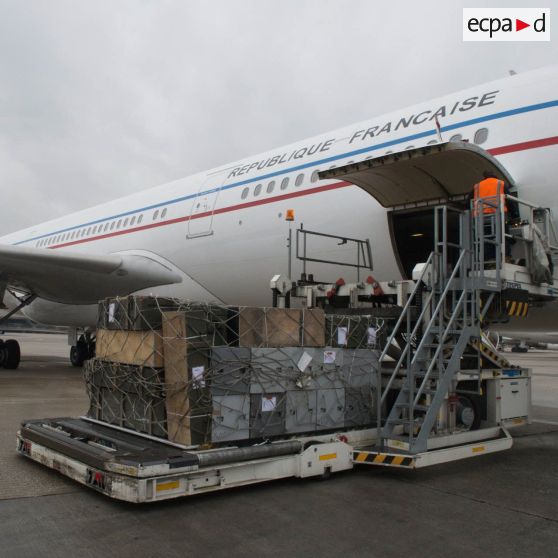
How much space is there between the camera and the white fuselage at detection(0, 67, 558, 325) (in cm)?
733

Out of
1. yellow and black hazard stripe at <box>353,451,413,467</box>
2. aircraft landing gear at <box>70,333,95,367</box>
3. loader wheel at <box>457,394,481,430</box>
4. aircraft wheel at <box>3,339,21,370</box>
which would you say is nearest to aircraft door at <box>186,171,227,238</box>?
loader wheel at <box>457,394,481,430</box>

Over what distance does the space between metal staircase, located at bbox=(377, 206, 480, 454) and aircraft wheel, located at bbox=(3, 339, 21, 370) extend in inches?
523

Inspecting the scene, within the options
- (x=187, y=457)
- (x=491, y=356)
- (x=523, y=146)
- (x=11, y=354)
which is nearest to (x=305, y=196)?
(x=523, y=146)

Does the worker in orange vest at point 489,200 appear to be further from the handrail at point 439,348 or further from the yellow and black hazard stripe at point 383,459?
the yellow and black hazard stripe at point 383,459

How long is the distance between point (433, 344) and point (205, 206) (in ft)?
21.9

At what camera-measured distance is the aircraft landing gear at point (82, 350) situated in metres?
19.5

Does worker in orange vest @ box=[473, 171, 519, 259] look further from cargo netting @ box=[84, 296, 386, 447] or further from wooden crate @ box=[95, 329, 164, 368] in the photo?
wooden crate @ box=[95, 329, 164, 368]

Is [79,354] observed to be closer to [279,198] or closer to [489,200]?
[279,198]

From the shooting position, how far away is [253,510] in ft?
14.5

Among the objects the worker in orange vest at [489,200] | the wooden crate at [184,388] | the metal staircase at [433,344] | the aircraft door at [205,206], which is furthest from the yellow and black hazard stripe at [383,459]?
the aircraft door at [205,206]

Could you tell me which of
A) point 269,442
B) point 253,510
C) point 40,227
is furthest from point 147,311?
point 40,227

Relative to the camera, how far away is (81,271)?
13227mm

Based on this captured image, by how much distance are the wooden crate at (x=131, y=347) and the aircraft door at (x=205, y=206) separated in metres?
5.50

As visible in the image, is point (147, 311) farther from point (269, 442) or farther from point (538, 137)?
point (538, 137)
